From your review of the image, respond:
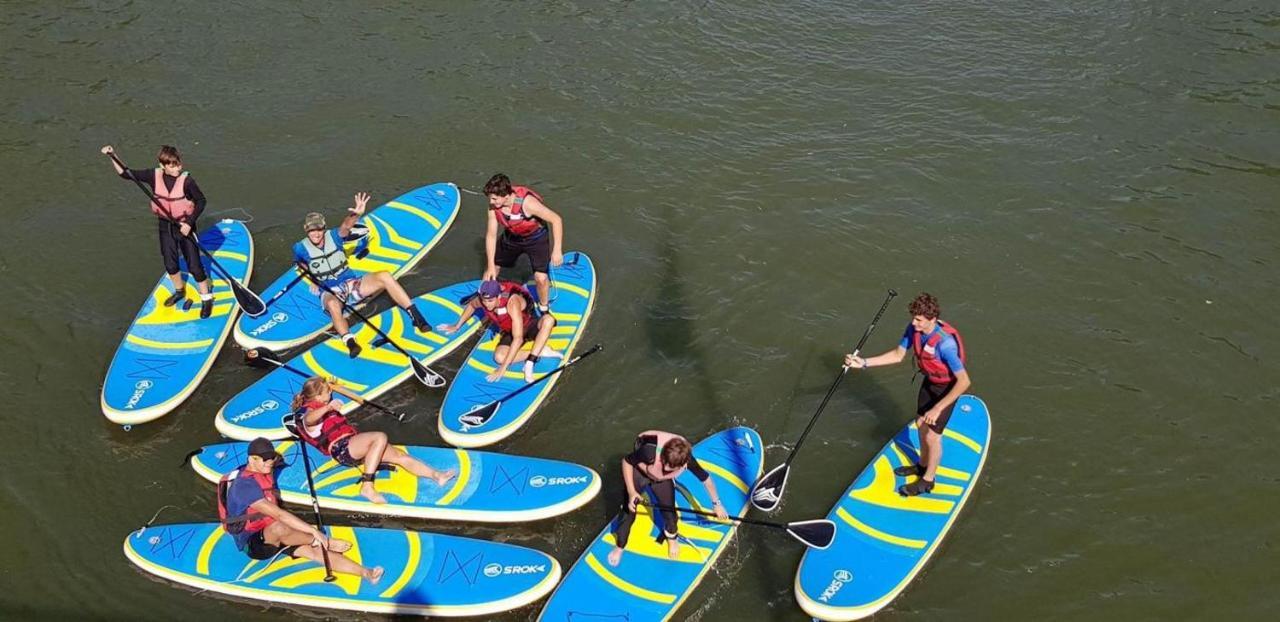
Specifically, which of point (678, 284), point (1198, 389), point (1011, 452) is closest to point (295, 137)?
point (678, 284)

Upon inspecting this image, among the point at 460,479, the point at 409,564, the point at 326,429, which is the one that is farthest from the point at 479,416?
the point at 409,564

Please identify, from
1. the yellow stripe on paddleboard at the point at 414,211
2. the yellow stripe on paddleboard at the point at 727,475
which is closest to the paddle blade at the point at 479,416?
the yellow stripe on paddleboard at the point at 727,475

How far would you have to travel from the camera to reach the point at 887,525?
8.89 metres

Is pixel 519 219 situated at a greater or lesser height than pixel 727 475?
greater

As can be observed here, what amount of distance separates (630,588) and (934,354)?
3.57 m

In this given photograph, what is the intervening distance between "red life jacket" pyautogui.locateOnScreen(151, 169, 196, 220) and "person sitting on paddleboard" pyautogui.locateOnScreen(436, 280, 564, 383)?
354cm

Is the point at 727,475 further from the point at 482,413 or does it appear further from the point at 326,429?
the point at 326,429

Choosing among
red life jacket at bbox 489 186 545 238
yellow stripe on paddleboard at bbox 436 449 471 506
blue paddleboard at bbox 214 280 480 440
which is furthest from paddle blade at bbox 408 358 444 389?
red life jacket at bbox 489 186 545 238

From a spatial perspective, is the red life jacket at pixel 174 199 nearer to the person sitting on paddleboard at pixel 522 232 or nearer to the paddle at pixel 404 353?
the paddle at pixel 404 353

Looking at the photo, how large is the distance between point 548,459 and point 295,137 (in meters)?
9.26

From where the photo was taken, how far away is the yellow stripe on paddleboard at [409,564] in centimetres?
828

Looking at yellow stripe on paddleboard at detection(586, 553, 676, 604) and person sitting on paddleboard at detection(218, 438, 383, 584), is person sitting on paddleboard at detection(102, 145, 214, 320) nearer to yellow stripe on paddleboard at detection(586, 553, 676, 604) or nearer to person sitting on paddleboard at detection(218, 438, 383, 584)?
person sitting on paddleboard at detection(218, 438, 383, 584)

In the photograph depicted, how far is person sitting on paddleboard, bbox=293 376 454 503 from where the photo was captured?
8.59 m

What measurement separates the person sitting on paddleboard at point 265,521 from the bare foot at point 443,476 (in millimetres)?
1106
